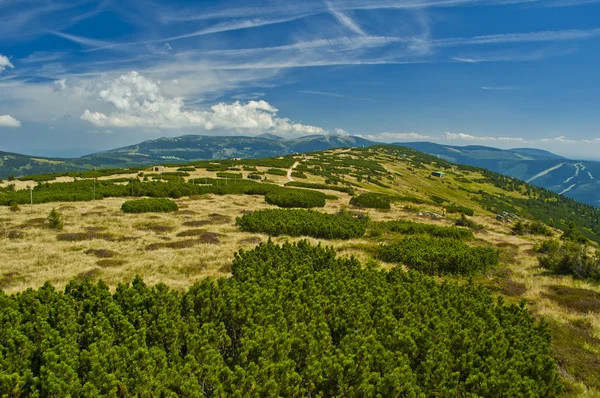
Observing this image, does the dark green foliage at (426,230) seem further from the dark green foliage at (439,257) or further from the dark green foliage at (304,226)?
the dark green foliage at (439,257)

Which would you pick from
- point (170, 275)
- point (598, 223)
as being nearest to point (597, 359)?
point (170, 275)

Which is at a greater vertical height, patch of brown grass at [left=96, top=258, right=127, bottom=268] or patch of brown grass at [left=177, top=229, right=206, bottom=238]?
patch of brown grass at [left=177, top=229, right=206, bottom=238]

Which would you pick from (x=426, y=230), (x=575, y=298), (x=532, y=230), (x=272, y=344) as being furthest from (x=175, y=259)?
(x=532, y=230)

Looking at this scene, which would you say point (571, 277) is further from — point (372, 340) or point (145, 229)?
point (145, 229)

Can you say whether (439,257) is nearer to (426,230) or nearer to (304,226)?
(426,230)

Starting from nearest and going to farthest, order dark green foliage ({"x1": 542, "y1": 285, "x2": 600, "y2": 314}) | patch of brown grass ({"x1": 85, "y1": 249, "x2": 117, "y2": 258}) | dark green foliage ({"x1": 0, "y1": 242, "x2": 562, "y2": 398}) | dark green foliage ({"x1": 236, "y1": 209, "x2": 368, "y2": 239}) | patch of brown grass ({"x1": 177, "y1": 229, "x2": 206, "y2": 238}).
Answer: dark green foliage ({"x1": 0, "y1": 242, "x2": 562, "y2": 398})
dark green foliage ({"x1": 542, "y1": 285, "x2": 600, "y2": 314})
patch of brown grass ({"x1": 85, "y1": 249, "x2": 117, "y2": 258})
patch of brown grass ({"x1": 177, "y1": 229, "x2": 206, "y2": 238})
dark green foliage ({"x1": 236, "y1": 209, "x2": 368, "y2": 239})

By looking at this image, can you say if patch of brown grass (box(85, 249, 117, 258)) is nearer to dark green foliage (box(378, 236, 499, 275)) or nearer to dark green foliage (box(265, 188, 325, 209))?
dark green foliage (box(378, 236, 499, 275))

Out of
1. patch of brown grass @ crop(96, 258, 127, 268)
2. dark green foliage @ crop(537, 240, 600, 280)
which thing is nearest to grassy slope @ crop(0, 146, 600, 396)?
patch of brown grass @ crop(96, 258, 127, 268)

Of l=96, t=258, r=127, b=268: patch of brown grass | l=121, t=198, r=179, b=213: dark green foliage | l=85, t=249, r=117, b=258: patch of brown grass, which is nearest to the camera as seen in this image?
l=96, t=258, r=127, b=268: patch of brown grass
